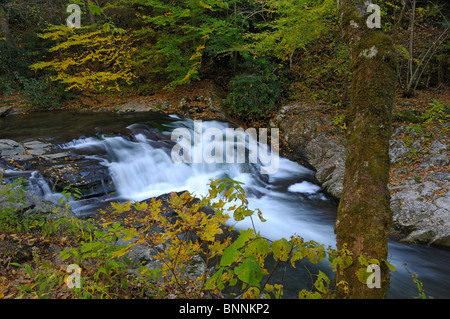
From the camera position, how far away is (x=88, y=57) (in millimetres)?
11133

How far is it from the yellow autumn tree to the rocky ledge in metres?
8.21

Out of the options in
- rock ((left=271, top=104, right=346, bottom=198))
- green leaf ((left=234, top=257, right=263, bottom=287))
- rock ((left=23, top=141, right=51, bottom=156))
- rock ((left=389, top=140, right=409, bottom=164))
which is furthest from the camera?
rock ((left=271, top=104, right=346, bottom=198))

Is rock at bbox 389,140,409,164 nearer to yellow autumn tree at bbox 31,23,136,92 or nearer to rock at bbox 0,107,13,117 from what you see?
yellow autumn tree at bbox 31,23,136,92

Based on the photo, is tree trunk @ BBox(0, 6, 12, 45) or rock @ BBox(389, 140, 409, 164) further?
tree trunk @ BBox(0, 6, 12, 45)

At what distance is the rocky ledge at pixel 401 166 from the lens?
199 inches

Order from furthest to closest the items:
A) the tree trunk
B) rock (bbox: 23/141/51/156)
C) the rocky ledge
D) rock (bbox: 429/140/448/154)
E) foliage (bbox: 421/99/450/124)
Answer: the tree trunk, foliage (bbox: 421/99/450/124), rock (bbox: 23/141/51/156), rock (bbox: 429/140/448/154), the rocky ledge

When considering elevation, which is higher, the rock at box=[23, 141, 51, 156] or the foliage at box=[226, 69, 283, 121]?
the foliage at box=[226, 69, 283, 121]

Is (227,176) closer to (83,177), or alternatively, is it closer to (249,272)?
(83,177)

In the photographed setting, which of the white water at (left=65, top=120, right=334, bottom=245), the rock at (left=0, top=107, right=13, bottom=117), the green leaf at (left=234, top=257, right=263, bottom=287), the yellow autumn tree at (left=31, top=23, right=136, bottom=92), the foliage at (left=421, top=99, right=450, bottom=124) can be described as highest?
the yellow autumn tree at (left=31, top=23, right=136, bottom=92)

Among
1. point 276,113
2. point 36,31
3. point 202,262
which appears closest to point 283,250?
point 202,262

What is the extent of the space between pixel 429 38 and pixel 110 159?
38.1 ft

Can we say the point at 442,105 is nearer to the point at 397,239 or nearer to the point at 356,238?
the point at 397,239

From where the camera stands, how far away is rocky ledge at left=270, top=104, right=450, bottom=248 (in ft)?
16.6

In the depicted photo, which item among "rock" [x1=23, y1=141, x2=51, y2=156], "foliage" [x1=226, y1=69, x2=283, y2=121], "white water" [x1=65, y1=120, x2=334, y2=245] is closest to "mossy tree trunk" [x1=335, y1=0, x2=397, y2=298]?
"white water" [x1=65, y1=120, x2=334, y2=245]
